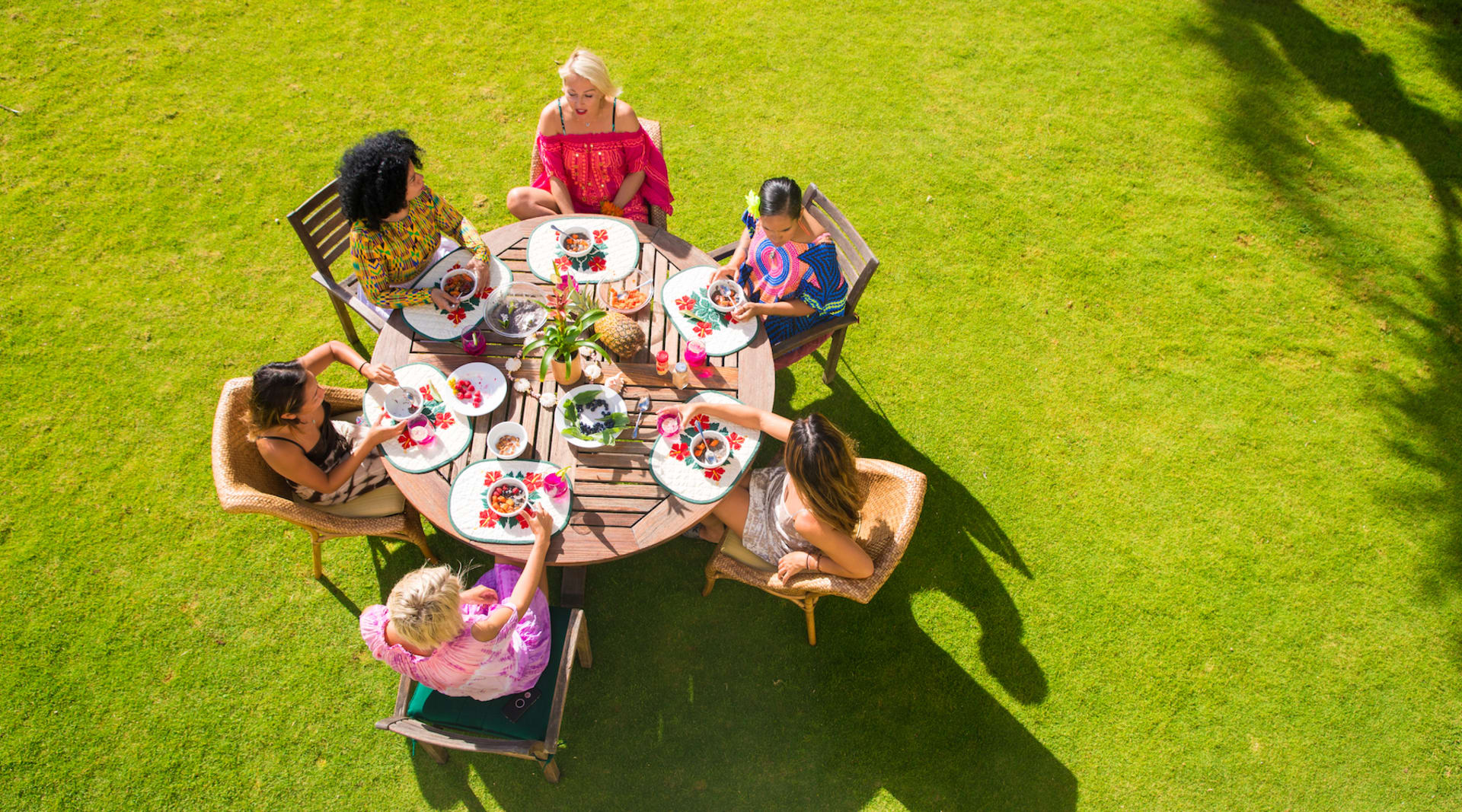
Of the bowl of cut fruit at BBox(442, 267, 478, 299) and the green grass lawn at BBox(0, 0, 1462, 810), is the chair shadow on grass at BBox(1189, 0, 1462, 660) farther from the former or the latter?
the bowl of cut fruit at BBox(442, 267, 478, 299)

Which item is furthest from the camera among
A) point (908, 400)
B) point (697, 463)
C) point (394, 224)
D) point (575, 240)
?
point (908, 400)

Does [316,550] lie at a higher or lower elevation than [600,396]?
lower

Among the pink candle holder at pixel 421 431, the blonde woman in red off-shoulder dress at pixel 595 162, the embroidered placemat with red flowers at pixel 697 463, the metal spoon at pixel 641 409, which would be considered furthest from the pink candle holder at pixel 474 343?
the blonde woman in red off-shoulder dress at pixel 595 162

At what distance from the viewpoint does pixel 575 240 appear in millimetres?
4562

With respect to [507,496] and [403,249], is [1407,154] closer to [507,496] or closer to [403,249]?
[507,496]

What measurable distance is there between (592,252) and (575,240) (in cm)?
14

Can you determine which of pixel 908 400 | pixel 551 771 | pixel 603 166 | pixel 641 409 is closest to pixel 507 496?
pixel 641 409

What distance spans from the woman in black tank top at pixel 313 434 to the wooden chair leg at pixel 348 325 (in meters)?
1.10

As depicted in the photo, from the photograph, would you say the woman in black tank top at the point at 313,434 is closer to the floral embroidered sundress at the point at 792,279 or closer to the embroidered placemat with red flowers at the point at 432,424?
the embroidered placemat with red flowers at the point at 432,424

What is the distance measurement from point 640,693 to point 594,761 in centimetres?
46

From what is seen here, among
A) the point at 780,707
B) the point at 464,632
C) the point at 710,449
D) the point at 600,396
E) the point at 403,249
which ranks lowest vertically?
the point at 780,707

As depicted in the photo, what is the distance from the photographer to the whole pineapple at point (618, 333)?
397 centimetres

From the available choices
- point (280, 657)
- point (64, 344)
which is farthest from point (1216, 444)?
point (64, 344)

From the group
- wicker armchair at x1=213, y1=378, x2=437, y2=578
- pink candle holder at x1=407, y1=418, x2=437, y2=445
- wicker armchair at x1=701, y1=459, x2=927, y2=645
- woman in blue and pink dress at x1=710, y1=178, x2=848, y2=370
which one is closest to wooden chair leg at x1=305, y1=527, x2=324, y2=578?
wicker armchair at x1=213, y1=378, x2=437, y2=578
